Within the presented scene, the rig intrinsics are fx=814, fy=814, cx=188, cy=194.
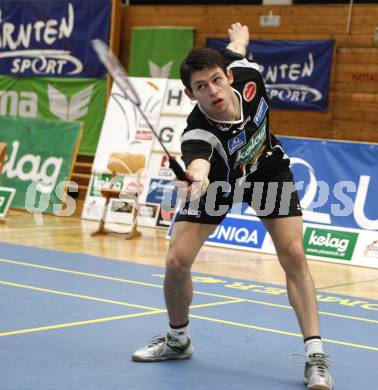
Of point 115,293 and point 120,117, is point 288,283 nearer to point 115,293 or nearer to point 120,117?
point 115,293

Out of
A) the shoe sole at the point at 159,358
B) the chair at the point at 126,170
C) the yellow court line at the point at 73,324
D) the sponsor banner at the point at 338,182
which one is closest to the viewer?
the shoe sole at the point at 159,358

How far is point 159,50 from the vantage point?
13.8 metres

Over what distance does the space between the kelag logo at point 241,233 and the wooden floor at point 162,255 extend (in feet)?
0.64

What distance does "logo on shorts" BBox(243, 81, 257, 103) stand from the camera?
4.35 metres

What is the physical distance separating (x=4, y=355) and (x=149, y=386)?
3.02 feet

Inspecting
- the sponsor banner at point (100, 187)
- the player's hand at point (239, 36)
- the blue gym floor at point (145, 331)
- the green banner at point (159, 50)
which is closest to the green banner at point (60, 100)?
the green banner at point (159, 50)

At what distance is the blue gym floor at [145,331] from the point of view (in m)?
4.23

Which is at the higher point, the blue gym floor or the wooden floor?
the wooden floor

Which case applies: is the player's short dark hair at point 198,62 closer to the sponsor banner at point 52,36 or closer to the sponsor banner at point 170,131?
the sponsor banner at point 170,131

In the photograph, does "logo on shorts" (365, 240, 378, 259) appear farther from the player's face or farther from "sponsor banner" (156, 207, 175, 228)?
the player's face

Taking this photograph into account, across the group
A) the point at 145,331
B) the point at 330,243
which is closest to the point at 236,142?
the point at 145,331

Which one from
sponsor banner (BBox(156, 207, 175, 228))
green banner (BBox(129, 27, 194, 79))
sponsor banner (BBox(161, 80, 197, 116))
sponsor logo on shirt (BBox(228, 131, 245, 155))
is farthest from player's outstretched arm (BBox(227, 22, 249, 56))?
green banner (BBox(129, 27, 194, 79))

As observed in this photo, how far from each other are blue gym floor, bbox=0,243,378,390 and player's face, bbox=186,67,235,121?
1391mm

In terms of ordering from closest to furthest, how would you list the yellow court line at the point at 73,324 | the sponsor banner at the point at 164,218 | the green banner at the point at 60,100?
the yellow court line at the point at 73,324 < the sponsor banner at the point at 164,218 < the green banner at the point at 60,100
